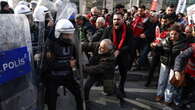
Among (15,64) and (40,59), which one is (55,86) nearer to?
(40,59)

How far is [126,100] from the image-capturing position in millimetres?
4707

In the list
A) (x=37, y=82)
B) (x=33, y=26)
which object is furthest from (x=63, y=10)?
(x=37, y=82)

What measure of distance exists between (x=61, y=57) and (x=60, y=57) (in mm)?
13

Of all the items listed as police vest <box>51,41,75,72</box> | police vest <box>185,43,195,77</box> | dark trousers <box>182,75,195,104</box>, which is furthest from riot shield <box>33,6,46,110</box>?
dark trousers <box>182,75,195,104</box>

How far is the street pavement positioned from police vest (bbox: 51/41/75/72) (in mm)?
1422

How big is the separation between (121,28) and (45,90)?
75.7 inches

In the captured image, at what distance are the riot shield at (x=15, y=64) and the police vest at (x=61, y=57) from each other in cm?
57

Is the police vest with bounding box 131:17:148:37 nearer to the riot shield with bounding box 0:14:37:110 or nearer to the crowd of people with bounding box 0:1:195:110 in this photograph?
the crowd of people with bounding box 0:1:195:110

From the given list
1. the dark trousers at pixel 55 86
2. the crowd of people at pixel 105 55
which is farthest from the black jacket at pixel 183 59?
the dark trousers at pixel 55 86

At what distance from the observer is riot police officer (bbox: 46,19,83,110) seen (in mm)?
3098

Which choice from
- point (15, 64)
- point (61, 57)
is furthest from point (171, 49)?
point (15, 64)

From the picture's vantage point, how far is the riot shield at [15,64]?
7.06 feet

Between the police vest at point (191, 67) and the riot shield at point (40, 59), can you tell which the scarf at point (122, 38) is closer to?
the police vest at point (191, 67)

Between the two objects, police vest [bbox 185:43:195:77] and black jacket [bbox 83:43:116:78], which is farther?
black jacket [bbox 83:43:116:78]
